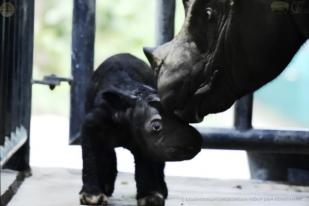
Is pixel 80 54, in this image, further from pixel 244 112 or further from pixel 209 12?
pixel 209 12

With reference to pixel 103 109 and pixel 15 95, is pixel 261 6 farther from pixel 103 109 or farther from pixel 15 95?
pixel 15 95

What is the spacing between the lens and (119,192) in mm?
2465

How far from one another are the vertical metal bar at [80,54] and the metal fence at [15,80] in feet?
0.54

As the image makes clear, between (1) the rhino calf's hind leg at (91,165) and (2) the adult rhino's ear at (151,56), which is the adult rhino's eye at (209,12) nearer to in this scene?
(2) the adult rhino's ear at (151,56)

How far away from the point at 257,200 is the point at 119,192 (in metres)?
0.42

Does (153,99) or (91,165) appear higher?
(153,99)

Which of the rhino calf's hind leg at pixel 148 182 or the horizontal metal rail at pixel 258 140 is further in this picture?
the horizontal metal rail at pixel 258 140

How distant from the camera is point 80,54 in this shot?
279 centimetres

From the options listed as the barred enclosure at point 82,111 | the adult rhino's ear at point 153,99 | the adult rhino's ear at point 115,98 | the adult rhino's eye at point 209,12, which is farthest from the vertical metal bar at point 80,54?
the adult rhino's eye at point 209,12

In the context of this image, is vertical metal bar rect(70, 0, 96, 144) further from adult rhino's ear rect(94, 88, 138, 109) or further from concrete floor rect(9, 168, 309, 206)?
adult rhino's ear rect(94, 88, 138, 109)

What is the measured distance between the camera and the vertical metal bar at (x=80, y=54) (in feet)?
9.09

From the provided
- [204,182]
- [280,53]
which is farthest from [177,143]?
[204,182]

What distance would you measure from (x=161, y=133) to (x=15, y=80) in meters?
0.66

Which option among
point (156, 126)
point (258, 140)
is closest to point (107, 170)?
point (156, 126)
